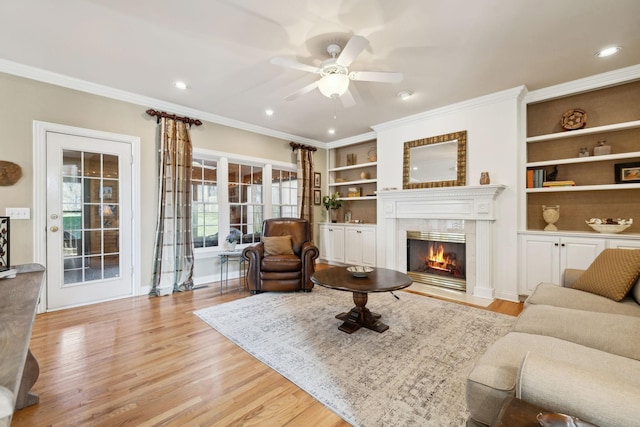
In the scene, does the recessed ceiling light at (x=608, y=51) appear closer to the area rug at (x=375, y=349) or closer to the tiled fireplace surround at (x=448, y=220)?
the tiled fireplace surround at (x=448, y=220)

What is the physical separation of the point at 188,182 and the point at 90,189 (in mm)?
1122

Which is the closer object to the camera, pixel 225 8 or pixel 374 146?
pixel 225 8

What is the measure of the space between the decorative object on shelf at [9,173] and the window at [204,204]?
72.3 inches

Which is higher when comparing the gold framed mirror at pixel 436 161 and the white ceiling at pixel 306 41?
the white ceiling at pixel 306 41

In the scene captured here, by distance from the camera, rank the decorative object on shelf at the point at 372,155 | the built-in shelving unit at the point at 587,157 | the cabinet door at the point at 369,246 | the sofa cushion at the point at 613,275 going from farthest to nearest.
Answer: the decorative object on shelf at the point at 372,155 < the cabinet door at the point at 369,246 < the built-in shelving unit at the point at 587,157 < the sofa cushion at the point at 613,275

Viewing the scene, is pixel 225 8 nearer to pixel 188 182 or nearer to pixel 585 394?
pixel 188 182

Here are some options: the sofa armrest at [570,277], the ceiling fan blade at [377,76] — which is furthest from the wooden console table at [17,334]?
the sofa armrest at [570,277]

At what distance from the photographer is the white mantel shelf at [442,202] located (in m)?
3.69

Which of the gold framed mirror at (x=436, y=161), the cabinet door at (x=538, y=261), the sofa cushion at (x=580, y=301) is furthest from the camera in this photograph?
the gold framed mirror at (x=436, y=161)

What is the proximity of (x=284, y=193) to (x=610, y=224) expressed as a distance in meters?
4.75

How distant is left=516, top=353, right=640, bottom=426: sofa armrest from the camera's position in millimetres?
757

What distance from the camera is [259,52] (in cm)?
270

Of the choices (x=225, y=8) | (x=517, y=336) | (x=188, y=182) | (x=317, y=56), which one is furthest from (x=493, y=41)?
(x=188, y=182)

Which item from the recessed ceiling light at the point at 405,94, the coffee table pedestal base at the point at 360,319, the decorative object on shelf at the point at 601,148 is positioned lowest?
the coffee table pedestal base at the point at 360,319
